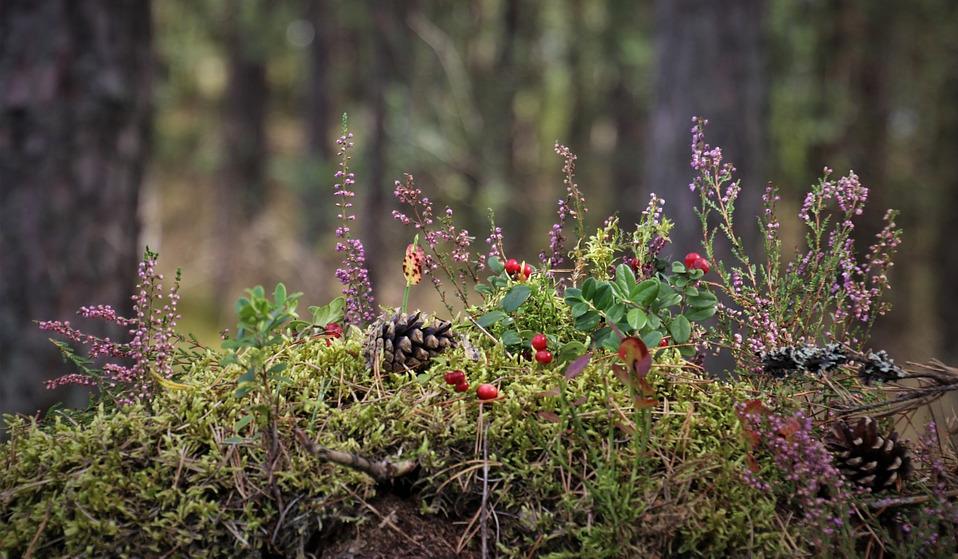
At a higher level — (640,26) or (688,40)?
(640,26)

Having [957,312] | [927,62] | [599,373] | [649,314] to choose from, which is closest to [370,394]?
[599,373]

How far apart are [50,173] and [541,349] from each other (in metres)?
2.69

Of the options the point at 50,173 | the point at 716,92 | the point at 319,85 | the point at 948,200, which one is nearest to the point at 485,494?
the point at 50,173

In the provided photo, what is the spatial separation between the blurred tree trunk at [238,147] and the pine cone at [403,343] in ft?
44.3

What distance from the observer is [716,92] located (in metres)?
4.90

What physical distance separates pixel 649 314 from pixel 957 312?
10910 mm

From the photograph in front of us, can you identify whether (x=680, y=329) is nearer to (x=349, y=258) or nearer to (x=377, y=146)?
(x=349, y=258)

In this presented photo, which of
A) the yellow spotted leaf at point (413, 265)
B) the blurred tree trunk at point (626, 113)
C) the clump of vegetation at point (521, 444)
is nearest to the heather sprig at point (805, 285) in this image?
the clump of vegetation at point (521, 444)

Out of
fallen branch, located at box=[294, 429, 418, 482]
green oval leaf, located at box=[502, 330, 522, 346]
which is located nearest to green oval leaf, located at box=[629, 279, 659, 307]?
green oval leaf, located at box=[502, 330, 522, 346]

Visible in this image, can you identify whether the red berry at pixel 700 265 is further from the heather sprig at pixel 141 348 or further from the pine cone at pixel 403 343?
the heather sprig at pixel 141 348

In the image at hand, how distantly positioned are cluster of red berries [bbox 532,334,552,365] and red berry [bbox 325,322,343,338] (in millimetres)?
481

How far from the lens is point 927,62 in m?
11.1

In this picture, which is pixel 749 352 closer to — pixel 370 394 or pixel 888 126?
pixel 370 394

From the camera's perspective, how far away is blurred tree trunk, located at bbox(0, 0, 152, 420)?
10.8 ft
